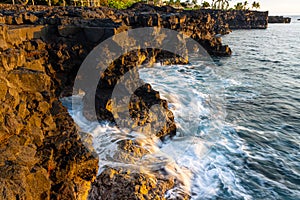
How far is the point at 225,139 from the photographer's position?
498 inches

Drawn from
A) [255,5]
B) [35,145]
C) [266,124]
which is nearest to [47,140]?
[35,145]

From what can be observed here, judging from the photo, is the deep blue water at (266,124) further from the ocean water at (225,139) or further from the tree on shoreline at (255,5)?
the tree on shoreline at (255,5)

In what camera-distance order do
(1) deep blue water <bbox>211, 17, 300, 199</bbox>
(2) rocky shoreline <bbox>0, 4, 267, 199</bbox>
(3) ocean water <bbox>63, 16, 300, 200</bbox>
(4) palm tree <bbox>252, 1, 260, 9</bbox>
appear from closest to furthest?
(2) rocky shoreline <bbox>0, 4, 267, 199</bbox> → (3) ocean water <bbox>63, 16, 300, 200</bbox> → (1) deep blue water <bbox>211, 17, 300, 199</bbox> → (4) palm tree <bbox>252, 1, 260, 9</bbox>

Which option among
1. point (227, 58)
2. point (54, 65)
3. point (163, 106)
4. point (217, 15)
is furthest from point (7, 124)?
A: point (217, 15)

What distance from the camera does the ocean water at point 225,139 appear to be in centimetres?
943

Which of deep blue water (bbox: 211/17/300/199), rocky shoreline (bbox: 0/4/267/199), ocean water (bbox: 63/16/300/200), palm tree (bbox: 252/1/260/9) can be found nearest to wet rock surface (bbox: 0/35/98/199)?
rocky shoreline (bbox: 0/4/267/199)

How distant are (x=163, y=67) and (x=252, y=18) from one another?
269ft

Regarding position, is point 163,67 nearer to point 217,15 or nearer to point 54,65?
point 54,65

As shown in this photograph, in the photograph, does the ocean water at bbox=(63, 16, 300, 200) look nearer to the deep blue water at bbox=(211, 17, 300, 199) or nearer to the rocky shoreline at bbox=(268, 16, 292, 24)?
the deep blue water at bbox=(211, 17, 300, 199)

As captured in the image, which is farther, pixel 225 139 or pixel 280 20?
pixel 280 20

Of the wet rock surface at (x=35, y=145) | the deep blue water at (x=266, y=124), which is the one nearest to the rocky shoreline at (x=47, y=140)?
the wet rock surface at (x=35, y=145)

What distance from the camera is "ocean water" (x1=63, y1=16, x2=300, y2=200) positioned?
30.9 ft

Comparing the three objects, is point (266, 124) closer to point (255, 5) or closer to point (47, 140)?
point (47, 140)

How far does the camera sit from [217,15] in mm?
76812
